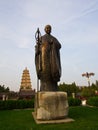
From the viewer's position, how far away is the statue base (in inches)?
256

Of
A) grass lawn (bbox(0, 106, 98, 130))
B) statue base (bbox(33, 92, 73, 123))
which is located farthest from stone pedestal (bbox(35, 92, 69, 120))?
grass lawn (bbox(0, 106, 98, 130))

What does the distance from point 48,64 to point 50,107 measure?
170 cm

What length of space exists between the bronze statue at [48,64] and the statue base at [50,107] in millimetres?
663

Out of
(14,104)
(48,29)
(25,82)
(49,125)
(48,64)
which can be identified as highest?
(25,82)

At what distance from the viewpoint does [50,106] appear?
6566 millimetres

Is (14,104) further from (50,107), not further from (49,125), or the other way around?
(49,125)

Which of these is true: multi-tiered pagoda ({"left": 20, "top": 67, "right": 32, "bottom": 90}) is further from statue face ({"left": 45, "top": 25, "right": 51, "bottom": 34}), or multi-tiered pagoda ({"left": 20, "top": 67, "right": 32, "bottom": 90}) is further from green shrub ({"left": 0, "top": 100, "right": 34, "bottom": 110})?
statue face ({"left": 45, "top": 25, "right": 51, "bottom": 34})

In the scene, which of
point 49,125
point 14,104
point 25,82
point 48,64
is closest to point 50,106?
point 49,125

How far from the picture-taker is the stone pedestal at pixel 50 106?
6.50 m

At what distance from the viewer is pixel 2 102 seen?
20312 mm

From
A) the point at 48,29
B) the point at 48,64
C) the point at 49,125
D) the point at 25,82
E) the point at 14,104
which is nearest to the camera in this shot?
the point at 49,125

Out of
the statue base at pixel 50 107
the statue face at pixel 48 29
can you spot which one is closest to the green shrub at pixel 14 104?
the statue face at pixel 48 29

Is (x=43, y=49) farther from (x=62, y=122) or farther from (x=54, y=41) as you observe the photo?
(x=62, y=122)

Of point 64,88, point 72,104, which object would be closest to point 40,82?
point 72,104
